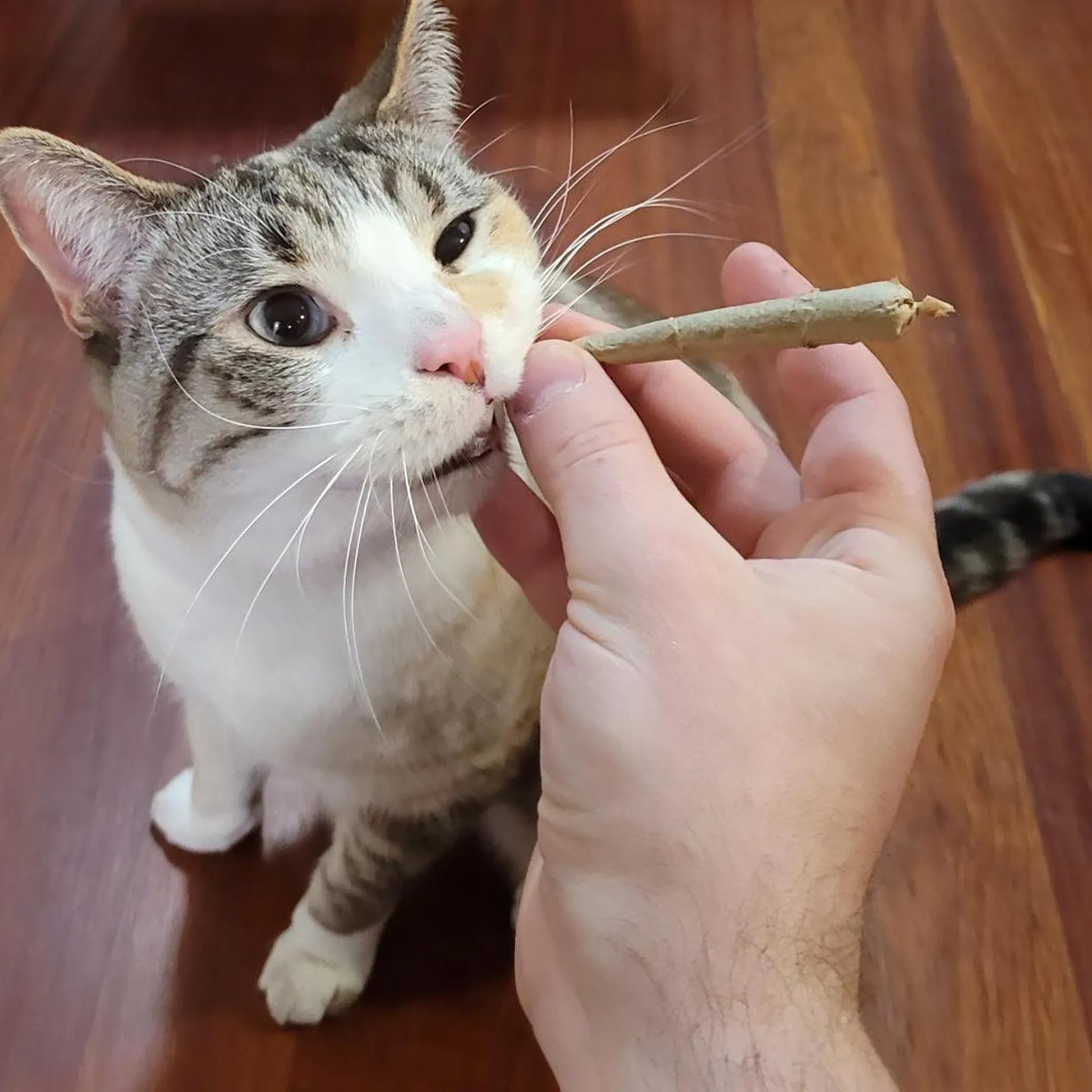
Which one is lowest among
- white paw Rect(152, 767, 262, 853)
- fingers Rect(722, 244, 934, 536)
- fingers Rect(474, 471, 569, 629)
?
white paw Rect(152, 767, 262, 853)

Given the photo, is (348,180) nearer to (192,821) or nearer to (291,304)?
(291,304)

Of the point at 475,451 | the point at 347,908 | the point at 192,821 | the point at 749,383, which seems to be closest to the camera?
the point at 475,451

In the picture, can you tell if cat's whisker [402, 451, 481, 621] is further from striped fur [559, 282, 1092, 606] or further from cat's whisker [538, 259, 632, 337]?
striped fur [559, 282, 1092, 606]

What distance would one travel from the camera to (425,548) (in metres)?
0.89

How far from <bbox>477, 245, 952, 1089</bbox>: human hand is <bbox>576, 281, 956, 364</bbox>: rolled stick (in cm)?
4

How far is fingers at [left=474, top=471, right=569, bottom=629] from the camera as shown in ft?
3.26

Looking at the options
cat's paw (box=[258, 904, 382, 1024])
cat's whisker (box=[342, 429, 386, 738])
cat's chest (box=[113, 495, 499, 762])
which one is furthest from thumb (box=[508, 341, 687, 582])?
cat's paw (box=[258, 904, 382, 1024])

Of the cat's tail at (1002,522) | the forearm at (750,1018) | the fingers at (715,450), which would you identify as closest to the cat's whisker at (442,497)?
the fingers at (715,450)

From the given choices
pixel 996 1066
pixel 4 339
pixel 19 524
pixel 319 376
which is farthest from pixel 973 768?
pixel 4 339

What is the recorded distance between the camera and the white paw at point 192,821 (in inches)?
50.6

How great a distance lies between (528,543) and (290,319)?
32 centimetres

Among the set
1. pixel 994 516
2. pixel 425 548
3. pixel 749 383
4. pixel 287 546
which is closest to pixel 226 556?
pixel 287 546

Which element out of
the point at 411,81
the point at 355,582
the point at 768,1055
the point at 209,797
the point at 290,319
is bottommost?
the point at 209,797

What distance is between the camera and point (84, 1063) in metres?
1.21
